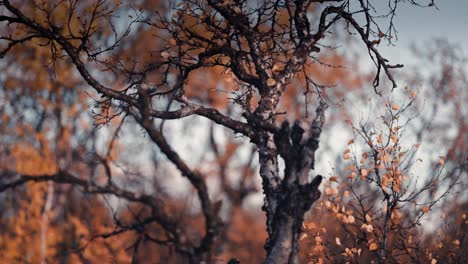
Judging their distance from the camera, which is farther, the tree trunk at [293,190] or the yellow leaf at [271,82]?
the yellow leaf at [271,82]

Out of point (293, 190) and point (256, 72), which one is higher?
point (256, 72)

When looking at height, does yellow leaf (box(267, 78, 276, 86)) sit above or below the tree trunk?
above

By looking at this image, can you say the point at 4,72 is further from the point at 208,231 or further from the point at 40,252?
the point at 208,231

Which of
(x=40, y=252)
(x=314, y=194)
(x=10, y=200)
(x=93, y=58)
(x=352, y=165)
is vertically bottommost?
(x=314, y=194)

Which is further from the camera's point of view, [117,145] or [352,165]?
[117,145]

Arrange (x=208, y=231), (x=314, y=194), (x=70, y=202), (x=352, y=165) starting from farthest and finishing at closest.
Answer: (x=70, y=202)
(x=208, y=231)
(x=352, y=165)
(x=314, y=194)

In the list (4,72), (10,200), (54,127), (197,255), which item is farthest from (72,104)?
(197,255)

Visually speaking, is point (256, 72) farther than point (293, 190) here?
Yes

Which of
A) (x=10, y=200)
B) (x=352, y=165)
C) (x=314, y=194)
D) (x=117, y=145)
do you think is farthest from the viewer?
(x=10, y=200)

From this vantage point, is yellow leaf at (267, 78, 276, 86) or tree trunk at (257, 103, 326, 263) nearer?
tree trunk at (257, 103, 326, 263)

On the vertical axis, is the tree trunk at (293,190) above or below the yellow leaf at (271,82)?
below

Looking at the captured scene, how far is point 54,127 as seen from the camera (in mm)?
21453

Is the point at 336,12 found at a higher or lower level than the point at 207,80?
lower

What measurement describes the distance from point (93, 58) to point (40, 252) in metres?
13.4
